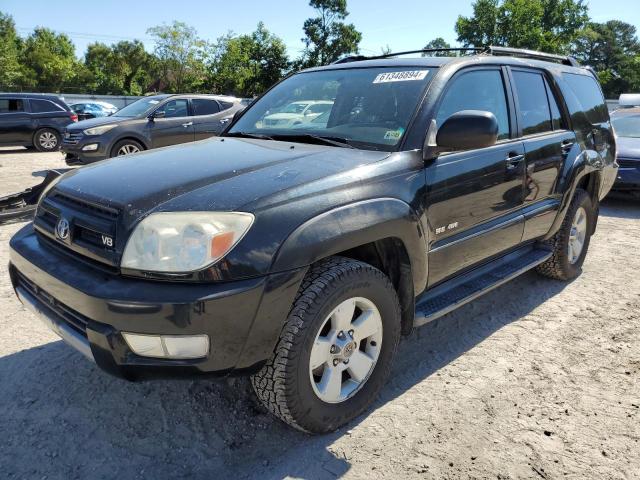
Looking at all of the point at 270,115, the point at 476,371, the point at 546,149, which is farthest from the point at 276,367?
the point at 546,149

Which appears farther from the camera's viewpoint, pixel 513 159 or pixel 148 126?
pixel 148 126

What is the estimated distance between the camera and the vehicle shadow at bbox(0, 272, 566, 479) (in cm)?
221

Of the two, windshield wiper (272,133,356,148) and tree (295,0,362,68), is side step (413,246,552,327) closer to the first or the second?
windshield wiper (272,133,356,148)

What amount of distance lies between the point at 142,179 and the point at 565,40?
4663 centimetres

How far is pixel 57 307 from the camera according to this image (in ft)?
7.54

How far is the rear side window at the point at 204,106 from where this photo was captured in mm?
10859

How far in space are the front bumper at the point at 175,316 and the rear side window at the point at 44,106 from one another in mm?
14592

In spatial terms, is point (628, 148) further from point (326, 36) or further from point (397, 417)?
point (326, 36)

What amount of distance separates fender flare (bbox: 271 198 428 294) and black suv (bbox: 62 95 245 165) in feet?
28.2

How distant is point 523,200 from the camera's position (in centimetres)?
350

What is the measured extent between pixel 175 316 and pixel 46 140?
15.1 metres

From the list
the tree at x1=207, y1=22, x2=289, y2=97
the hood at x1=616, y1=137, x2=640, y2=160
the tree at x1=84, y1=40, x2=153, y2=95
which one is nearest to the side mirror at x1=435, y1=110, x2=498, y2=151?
the hood at x1=616, y1=137, x2=640, y2=160

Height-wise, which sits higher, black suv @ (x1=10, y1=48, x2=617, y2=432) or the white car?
the white car

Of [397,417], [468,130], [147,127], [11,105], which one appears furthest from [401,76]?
[11,105]
